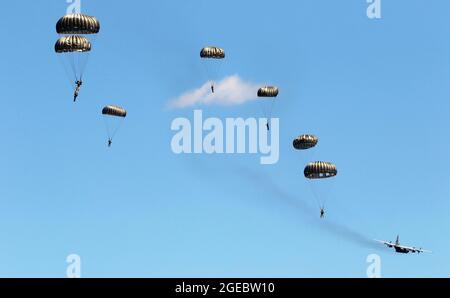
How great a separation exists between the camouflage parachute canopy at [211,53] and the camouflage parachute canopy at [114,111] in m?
15.3

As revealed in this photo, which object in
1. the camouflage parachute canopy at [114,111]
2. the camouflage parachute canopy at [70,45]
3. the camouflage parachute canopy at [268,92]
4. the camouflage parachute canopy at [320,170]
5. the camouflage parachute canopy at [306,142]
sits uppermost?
the camouflage parachute canopy at [70,45]

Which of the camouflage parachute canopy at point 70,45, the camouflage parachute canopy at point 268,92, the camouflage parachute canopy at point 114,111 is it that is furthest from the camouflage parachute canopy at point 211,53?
the camouflage parachute canopy at point 70,45

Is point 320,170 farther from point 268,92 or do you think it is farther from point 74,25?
point 74,25

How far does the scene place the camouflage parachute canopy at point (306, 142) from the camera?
6865 inches

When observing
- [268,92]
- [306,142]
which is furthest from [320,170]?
[268,92]

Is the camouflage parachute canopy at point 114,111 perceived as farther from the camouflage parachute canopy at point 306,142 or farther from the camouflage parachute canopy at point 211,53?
the camouflage parachute canopy at point 306,142

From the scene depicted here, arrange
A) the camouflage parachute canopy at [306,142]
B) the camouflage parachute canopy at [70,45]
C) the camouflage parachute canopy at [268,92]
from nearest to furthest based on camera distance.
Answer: the camouflage parachute canopy at [70,45] → the camouflage parachute canopy at [306,142] → the camouflage parachute canopy at [268,92]

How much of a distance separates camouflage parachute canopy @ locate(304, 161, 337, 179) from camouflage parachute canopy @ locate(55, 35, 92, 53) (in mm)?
35737

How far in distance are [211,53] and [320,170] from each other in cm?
2322
